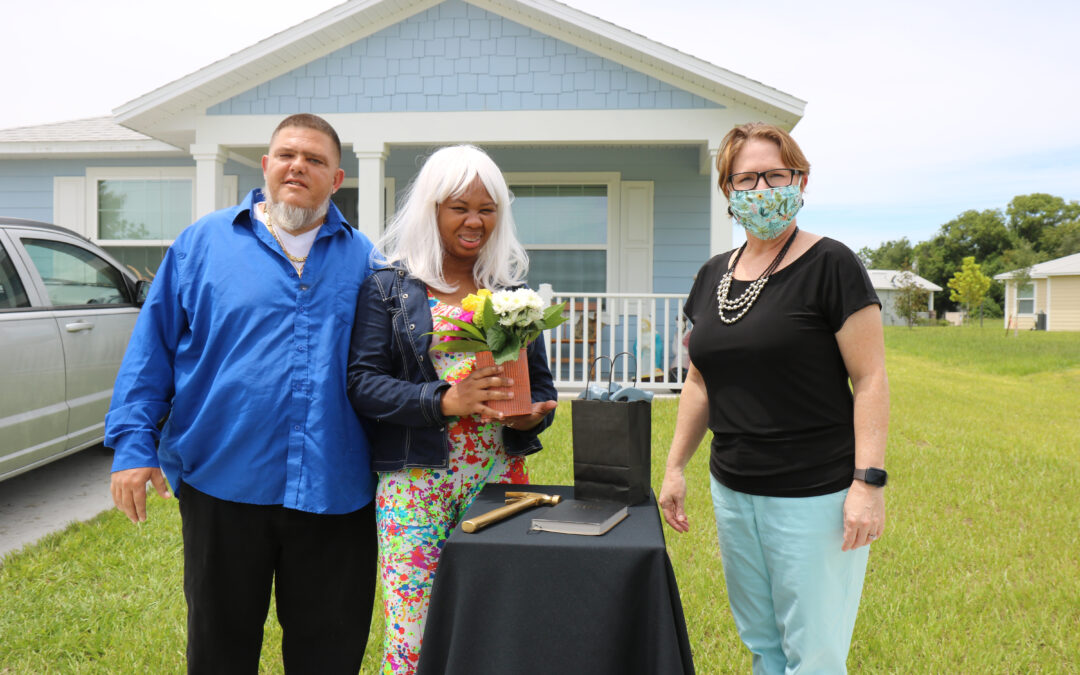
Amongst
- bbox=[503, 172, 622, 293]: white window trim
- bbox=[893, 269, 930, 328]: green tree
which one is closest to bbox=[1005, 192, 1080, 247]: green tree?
bbox=[893, 269, 930, 328]: green tree

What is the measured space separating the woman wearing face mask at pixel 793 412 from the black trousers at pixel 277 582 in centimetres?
108

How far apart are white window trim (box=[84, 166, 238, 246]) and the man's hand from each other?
9.16 metres

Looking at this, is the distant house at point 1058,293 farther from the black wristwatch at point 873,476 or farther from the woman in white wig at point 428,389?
the woman in white wig at point 428,389

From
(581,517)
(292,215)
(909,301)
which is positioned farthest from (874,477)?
(909,301)

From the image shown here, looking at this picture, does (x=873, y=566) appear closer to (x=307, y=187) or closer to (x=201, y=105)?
(x=307, y=187)

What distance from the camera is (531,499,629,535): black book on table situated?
1658 millimetres

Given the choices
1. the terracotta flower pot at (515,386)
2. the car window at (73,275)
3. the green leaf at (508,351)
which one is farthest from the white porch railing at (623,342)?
the green leaf at (508,351)

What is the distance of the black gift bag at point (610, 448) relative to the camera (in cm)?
182

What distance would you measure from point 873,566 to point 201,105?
8.24 meters

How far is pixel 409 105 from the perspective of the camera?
27.6ft

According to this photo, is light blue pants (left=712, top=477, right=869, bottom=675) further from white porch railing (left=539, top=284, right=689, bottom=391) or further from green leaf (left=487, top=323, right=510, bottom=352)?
white porch railing (left=539, top=284, right=689, bottom=391)

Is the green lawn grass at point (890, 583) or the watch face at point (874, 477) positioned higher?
the watch face at point (874, 477)

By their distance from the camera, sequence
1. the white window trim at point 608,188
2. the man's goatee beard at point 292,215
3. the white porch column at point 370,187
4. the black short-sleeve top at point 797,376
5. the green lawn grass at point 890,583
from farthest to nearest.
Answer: the white window trim at point 608,188
the white porch column at point 370,187
the green lawn grass at point 890,583
the man's goatee beard at point 292,215
the black short-sleeve top at point 797,376

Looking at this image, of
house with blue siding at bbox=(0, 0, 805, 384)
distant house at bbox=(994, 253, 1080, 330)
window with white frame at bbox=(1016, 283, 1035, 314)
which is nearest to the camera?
house with blue siding at bbox=(0, 0, 805, 384)
